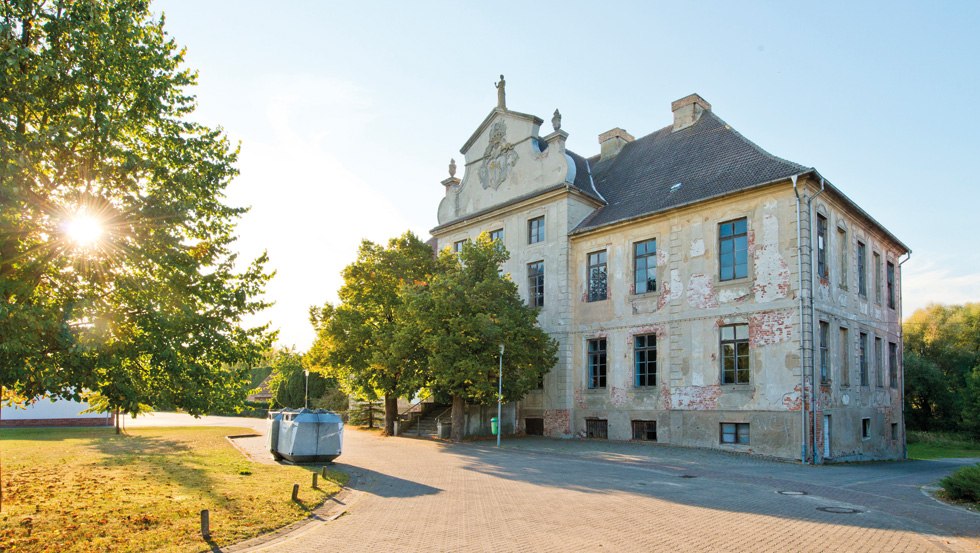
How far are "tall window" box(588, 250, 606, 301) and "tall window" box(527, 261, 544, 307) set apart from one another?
2.70m

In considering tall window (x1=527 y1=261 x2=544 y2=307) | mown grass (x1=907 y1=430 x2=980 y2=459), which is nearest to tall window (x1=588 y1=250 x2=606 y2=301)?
tall window (x1=527 y1=261 x2=544 y2=307)

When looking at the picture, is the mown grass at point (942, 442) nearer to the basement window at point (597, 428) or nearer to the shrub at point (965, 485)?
the basement window at point (597, 428)

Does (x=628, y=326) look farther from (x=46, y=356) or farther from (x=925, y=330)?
(x=925, y=330)

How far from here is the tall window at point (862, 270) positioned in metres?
26.6

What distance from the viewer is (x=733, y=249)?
79.0ft

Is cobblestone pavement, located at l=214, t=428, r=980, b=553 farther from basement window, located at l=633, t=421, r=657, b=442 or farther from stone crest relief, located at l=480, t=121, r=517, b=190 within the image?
stone crest relief, located at l=480, t=121, r=517, b=190

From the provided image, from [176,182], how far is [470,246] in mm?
15818

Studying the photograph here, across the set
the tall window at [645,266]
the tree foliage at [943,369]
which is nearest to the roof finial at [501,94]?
the tall window at [645,266]

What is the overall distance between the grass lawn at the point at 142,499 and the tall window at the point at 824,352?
54.1 ft

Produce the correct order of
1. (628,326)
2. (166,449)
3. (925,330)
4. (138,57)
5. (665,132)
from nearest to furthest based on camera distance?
(138,57), (166,449), (628,326), (665,132), (925,330)

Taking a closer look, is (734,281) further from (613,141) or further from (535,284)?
(613,141)

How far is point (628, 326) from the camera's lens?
2717cm

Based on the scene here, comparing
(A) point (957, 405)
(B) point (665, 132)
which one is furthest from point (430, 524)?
(A) point (957, 405)

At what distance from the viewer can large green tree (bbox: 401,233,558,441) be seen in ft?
83.1
